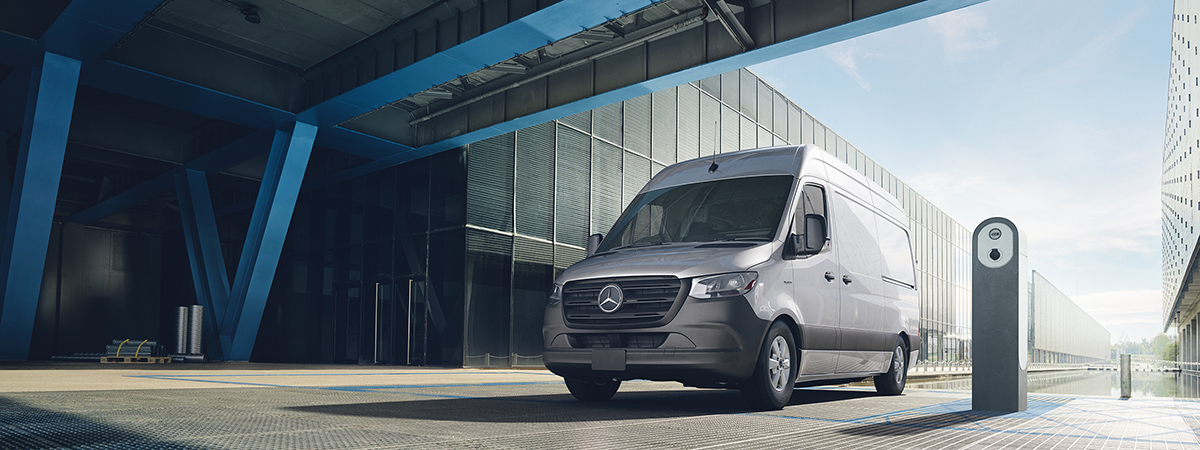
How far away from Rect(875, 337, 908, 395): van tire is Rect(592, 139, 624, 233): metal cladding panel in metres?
15.2

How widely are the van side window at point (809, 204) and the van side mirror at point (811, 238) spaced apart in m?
0.12

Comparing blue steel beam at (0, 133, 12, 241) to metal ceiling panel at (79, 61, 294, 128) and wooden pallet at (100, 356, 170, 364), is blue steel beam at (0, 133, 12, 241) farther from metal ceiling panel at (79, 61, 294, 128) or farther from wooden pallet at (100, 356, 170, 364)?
metal ceiling panel at (79, 61, 294, 128)

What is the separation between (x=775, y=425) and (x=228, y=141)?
21492mm

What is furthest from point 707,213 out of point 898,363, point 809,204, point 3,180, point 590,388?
point 3,180

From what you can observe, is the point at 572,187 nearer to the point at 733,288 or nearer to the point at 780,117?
the point at 780,117

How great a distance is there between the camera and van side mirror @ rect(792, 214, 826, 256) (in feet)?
20.8

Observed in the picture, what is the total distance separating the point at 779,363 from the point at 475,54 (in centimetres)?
1061

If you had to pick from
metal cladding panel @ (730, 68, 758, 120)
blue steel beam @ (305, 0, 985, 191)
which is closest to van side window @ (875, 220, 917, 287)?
blue steel beam @ (305, 0, 985, 191)

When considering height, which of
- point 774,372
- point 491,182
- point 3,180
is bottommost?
point 774,372

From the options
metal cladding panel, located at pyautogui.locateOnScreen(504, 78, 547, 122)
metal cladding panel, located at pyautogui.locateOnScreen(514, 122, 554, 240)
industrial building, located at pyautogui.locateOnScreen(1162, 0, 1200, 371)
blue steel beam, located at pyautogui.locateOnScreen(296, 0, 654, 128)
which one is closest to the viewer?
blue steel beam, located at pyautogui.locateOnScreen(296, 0, 654, 128)

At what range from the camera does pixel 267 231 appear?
19.5 m

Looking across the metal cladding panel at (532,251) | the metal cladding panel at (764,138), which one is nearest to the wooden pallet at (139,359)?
the metal cladding panel at (532,251)

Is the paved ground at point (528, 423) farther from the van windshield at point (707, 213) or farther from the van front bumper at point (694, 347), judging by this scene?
the van windshield at point (707, 213)

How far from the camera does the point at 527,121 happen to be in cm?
1891
